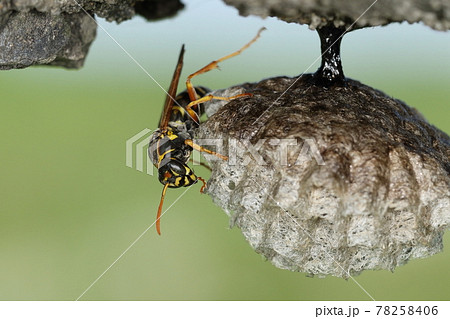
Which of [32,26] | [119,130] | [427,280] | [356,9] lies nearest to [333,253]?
[356,9]

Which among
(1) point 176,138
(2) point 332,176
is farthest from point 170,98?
(2) point 332,176

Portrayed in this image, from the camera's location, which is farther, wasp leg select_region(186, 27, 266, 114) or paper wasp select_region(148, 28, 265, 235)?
paper wasp select_region(148, 28, 265, 235)

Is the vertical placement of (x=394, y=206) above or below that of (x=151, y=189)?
above

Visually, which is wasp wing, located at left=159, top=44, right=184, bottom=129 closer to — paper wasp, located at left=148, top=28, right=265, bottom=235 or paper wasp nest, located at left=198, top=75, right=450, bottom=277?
paper wasp, located at left=148, top=28, right=265, bottom=235

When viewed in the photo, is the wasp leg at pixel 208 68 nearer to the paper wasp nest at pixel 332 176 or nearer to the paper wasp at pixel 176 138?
the paper wasp at pixel 176 138

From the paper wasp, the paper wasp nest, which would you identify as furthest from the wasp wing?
the paper wasp nest

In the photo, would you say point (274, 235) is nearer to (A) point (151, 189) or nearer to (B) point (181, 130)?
(B) point (181, 130)
